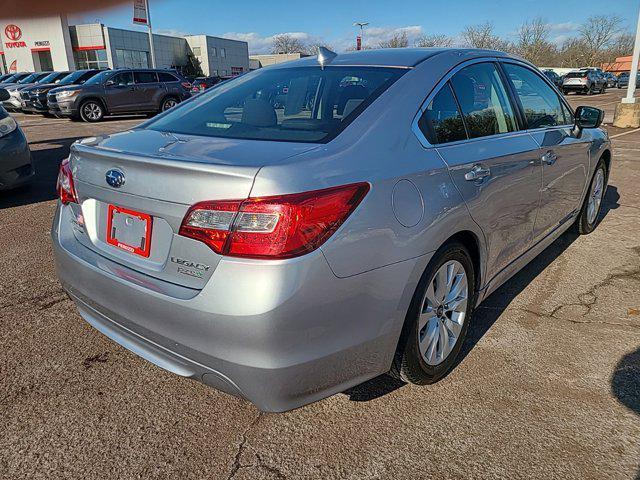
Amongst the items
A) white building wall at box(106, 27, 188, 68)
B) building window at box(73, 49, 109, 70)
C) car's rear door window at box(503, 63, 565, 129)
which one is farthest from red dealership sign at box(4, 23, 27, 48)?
car's rear door window at box(503, 63, 565, 129)

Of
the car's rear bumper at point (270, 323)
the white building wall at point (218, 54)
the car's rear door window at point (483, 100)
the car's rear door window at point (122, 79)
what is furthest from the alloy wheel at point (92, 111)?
the white building wall at point (218, 54)

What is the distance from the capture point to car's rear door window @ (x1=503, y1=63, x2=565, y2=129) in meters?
3.30

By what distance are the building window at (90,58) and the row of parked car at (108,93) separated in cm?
3722

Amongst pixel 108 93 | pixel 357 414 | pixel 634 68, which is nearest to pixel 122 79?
pixel 108 93

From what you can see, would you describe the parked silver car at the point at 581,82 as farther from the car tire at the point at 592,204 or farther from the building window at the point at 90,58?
the building window at the point at 90,58

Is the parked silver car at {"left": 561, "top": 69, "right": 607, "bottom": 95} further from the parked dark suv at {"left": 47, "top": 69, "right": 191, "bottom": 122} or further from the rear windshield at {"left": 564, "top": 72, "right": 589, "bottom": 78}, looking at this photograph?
the parked dark suv at {"left": 47, "top": 69, "right": 191, "bottom": 122}

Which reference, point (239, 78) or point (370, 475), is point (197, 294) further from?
point (239, 78)

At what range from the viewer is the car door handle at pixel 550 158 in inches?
129

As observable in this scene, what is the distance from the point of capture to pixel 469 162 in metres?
2.46

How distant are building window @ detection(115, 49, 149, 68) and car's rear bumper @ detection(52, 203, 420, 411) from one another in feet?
188

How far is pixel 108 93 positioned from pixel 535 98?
1684cm

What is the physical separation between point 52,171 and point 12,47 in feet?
177

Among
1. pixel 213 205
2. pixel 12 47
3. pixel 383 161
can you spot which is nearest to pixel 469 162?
pixel 383 161

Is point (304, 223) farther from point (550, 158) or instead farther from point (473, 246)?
point (550, 158)
